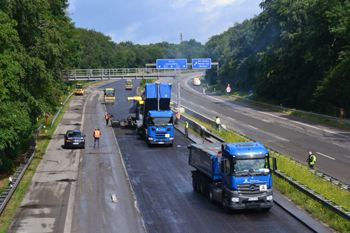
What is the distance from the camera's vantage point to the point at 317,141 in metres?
36.1

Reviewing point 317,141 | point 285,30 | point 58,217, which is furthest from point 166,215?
point 285,30

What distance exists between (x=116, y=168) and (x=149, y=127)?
7.79 meters

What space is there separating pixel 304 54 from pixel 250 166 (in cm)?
4752

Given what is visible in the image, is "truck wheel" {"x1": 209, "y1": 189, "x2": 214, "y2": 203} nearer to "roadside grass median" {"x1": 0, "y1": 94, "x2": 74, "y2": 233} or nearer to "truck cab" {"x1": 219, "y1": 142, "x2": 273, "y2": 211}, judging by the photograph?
"truck cab" {"x1": 219, "y1": 142, "x2": 273, "y2": 211}

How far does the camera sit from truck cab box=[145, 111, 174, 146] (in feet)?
115

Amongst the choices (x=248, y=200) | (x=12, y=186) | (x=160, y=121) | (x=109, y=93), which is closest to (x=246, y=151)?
(x=248, y=200)

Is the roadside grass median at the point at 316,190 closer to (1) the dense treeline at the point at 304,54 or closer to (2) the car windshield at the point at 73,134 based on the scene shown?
(2) the car windshield at the point at 73,134

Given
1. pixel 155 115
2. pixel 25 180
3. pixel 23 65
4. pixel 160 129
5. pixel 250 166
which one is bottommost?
pixel 25 180

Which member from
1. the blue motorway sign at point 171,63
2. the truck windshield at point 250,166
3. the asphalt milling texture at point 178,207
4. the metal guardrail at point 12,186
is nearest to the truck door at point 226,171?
the truck windshield at point 250,166

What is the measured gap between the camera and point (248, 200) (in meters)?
16.7

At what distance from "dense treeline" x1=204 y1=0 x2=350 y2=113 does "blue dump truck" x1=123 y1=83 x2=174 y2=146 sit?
24160 mm

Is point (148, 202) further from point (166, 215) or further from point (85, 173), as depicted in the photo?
point (85, 173)

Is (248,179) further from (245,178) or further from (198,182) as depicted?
(198,182)

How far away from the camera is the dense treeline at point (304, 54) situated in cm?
5244
